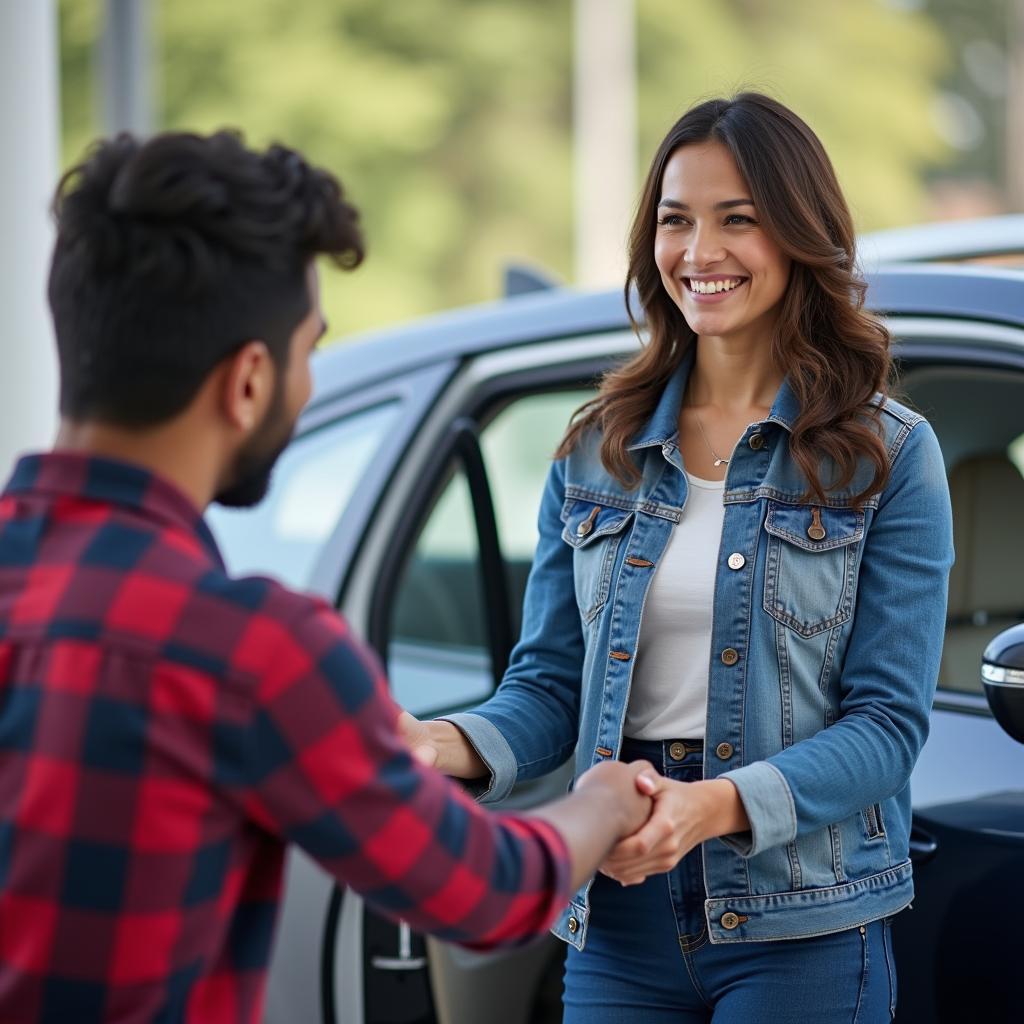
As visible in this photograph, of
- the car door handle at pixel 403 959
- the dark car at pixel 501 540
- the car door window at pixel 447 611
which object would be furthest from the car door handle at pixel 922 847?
the car door window at pixel 447 611

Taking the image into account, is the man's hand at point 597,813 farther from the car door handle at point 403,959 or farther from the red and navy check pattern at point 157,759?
the car door handle at point 403,959

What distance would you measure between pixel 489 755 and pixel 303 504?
1.33 metres

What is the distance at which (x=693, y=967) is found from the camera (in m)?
2.12

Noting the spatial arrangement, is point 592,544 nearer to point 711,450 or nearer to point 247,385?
point 711,450

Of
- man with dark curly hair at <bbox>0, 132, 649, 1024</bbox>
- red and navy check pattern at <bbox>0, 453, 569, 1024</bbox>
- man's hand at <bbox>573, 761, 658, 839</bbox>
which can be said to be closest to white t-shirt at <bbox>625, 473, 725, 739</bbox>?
man's hand at <bbox>573, 761, 658, 839</bbox>

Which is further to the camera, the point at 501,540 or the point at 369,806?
the point at 501,540

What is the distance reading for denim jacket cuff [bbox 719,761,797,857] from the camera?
6.50ft

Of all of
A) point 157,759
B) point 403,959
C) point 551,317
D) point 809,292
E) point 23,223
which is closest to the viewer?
point 157,759

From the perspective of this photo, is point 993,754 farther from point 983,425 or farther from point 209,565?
point 209,565

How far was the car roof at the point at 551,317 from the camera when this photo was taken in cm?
248

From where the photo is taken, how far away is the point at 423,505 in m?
3.10

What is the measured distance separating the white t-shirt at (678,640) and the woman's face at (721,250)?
0.84 feet

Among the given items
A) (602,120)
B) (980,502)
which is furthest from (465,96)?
(980,502)

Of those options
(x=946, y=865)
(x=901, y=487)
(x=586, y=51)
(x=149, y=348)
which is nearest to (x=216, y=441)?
(x=149, y=348)
